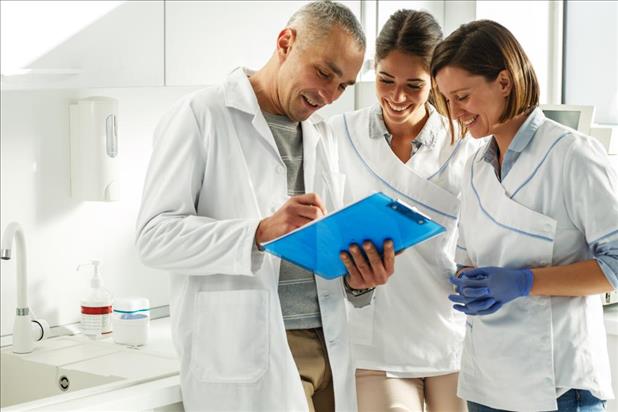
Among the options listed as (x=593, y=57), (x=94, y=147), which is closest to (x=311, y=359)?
(x=94, y=147)

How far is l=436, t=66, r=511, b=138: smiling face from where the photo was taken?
1.82 meters

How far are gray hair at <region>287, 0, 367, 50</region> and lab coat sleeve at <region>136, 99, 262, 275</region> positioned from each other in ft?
0.82

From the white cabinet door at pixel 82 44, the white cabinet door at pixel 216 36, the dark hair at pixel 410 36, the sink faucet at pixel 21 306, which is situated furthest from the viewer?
the sink faucet at pixel 21 306

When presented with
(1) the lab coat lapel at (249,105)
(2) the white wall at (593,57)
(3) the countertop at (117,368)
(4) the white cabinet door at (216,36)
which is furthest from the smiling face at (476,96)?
(2) the white wall at (593,57)

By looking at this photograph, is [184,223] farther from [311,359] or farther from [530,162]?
[530,162]

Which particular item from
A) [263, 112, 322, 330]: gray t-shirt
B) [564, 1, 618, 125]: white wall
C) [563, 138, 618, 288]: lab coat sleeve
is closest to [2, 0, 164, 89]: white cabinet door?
[263, 112, 322, 330]: gray t-shirt

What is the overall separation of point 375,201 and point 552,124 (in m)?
0.49

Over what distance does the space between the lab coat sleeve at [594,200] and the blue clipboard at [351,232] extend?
0.93 feet

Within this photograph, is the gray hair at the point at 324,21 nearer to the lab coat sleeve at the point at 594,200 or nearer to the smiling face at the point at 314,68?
the smiling face at the point at 314,68

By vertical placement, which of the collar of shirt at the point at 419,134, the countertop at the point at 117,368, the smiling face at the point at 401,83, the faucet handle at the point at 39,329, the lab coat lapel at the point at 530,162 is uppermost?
the smiling face at the point at 401,83

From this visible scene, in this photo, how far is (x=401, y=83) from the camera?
78.5 inches

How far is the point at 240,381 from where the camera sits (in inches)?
67.1

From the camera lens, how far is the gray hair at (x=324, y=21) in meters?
1.73

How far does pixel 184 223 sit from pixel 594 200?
713mm
